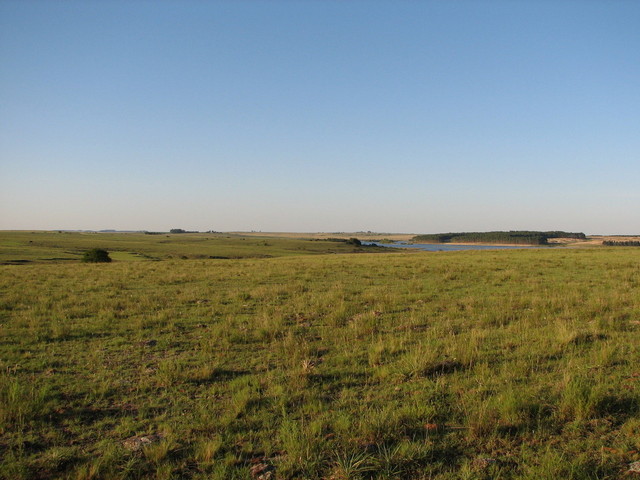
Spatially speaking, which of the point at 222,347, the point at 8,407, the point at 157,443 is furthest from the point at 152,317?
the point at 157,443

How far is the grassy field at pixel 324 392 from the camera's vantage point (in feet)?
13.5

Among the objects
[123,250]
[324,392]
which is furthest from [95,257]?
[324,392]

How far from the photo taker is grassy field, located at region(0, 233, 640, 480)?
Answer: 411 centimetres

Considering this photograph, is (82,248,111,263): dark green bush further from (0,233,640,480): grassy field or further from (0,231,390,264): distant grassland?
(0,233,640,480): grassy field

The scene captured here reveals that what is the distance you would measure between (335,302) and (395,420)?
28.0 feet

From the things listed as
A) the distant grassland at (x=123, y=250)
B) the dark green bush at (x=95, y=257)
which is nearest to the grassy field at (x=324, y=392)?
the dark green bush at (x=95, y=257)

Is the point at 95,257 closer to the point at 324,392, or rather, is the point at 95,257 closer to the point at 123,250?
the point at 123,250

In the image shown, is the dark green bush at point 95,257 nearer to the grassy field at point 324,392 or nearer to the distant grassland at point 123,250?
the distant grassland at point 123,250

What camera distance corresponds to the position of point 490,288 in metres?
16.6

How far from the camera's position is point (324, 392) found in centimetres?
589

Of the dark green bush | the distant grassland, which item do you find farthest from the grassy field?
the distant grassland

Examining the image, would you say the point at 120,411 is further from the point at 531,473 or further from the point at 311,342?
the point at 531,473

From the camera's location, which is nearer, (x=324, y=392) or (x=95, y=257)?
(x=324, y=392)

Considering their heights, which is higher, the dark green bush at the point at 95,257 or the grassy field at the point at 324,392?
the grassy field at the point at 324,392
